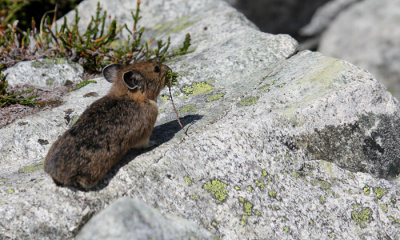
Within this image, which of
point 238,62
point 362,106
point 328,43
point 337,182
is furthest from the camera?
point 328,43

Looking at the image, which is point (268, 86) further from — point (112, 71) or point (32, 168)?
point (32, 168)

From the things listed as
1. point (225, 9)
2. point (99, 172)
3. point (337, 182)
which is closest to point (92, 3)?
point (225, 9)

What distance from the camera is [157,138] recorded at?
21.9 ft

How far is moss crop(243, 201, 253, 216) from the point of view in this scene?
545 cm

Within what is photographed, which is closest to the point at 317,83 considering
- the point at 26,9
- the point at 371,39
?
the point at 26,9

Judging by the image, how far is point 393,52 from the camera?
17172 millimetres

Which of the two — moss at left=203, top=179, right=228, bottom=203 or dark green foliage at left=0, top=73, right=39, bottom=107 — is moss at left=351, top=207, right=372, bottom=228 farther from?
dark green foliage at left=0, top=73, right=39, bottom=107

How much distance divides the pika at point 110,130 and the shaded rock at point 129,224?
1129mm

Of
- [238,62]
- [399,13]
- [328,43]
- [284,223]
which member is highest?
[238,62]

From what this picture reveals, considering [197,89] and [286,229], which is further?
[197,89]

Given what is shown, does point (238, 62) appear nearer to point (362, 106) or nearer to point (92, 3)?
point (362, 106)

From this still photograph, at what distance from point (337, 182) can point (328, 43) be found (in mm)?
14529

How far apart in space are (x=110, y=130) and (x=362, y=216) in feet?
12.1

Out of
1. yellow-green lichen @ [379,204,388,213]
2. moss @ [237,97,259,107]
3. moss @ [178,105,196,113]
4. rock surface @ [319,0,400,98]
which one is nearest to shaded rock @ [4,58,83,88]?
moss @ [178,105,196,113]
